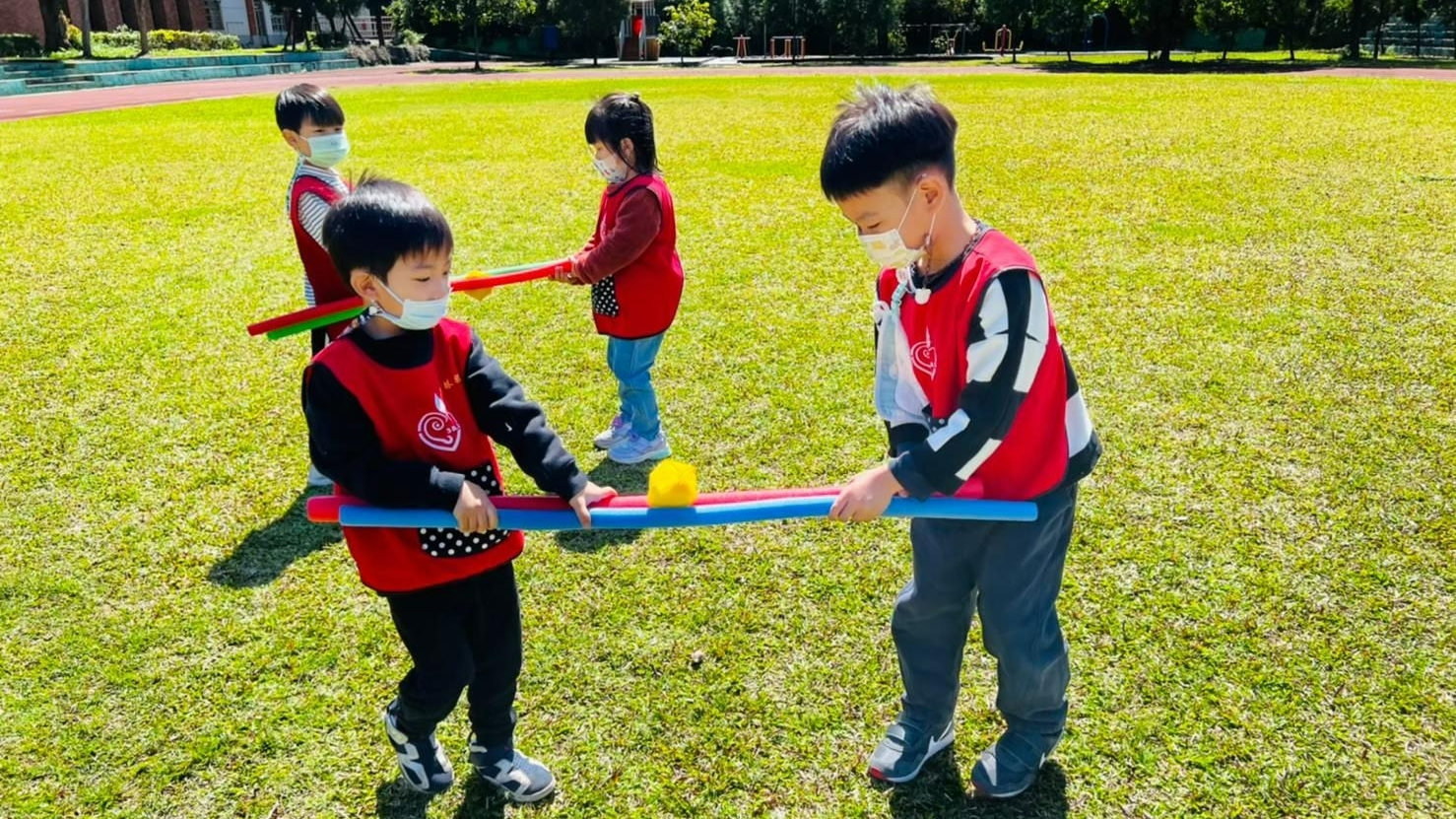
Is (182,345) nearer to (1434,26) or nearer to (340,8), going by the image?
(1434,26)

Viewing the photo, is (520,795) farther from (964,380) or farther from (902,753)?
(964,380)

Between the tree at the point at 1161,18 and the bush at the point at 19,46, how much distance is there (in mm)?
42806

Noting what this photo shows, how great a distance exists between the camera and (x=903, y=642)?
2.58 metres

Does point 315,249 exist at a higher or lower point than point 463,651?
higher

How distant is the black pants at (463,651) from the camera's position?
2.34 m

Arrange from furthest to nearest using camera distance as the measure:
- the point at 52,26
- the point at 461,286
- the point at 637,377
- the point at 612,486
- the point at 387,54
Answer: the point at 387,54 < the point at 52,26 < the point at 612,486 < the point at 637,377 < the point at 461,286

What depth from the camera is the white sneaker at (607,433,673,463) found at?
458 centimetres

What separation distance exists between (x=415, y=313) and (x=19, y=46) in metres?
46.7

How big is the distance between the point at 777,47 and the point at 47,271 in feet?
154

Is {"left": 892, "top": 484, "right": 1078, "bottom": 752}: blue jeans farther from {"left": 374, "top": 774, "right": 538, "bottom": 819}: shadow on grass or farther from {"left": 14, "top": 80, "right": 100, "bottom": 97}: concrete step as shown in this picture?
{"left": 14, "top": 80, "right": 100, "bottom": 97}: concrete step

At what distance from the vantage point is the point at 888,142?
1948mm

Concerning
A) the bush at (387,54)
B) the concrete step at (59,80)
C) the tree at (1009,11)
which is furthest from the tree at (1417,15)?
the concrete step at (59,80)

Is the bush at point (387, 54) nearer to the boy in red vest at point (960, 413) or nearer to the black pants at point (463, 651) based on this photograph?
the black pants at point (463, 651)

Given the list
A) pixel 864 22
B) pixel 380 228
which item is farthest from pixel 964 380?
pixel 864 22
